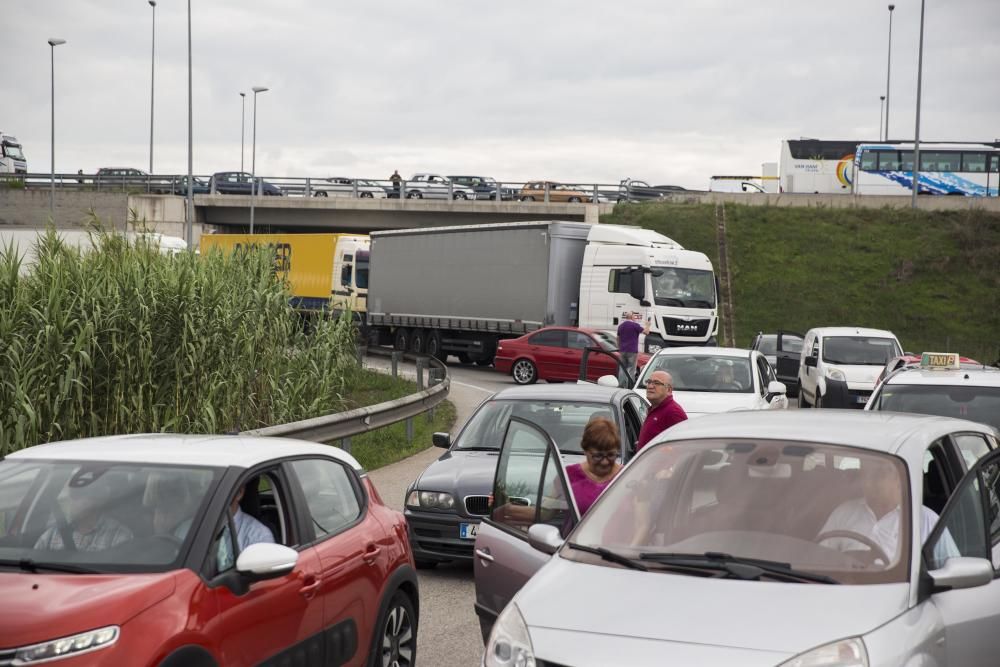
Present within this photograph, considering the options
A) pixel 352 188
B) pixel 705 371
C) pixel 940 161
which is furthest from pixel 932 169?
pixel 705 371

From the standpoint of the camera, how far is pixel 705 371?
16.8m

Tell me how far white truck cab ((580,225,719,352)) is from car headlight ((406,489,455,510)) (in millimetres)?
21258

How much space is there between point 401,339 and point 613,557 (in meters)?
34.0

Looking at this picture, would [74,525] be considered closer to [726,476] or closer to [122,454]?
[122,454]

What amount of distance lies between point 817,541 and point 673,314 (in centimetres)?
2649

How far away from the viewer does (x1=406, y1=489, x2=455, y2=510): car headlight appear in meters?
9.27

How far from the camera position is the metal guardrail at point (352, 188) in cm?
5553

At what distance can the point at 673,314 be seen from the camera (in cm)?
3084

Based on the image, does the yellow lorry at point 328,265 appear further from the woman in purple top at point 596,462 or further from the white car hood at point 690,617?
the white car hood at point 690,617

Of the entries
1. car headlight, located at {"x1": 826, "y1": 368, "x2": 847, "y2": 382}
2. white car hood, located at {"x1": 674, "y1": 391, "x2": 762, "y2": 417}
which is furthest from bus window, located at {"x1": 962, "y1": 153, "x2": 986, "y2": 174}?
white car hood, located at {"x1": 674, "y1": 391, "x2": 762, "y2": 417}

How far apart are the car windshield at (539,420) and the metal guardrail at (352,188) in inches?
1746

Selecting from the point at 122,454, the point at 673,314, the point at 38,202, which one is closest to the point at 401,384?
the point at 673,314

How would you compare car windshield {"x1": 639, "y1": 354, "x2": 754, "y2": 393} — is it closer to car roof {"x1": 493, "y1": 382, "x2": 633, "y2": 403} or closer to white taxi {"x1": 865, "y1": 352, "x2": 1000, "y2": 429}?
white taxi {"x1": 865, "y1": 352, "x2": 1000, "y2": 429}

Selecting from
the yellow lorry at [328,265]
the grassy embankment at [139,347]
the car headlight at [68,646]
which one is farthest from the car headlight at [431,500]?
the yellow lorry at [328,265]
